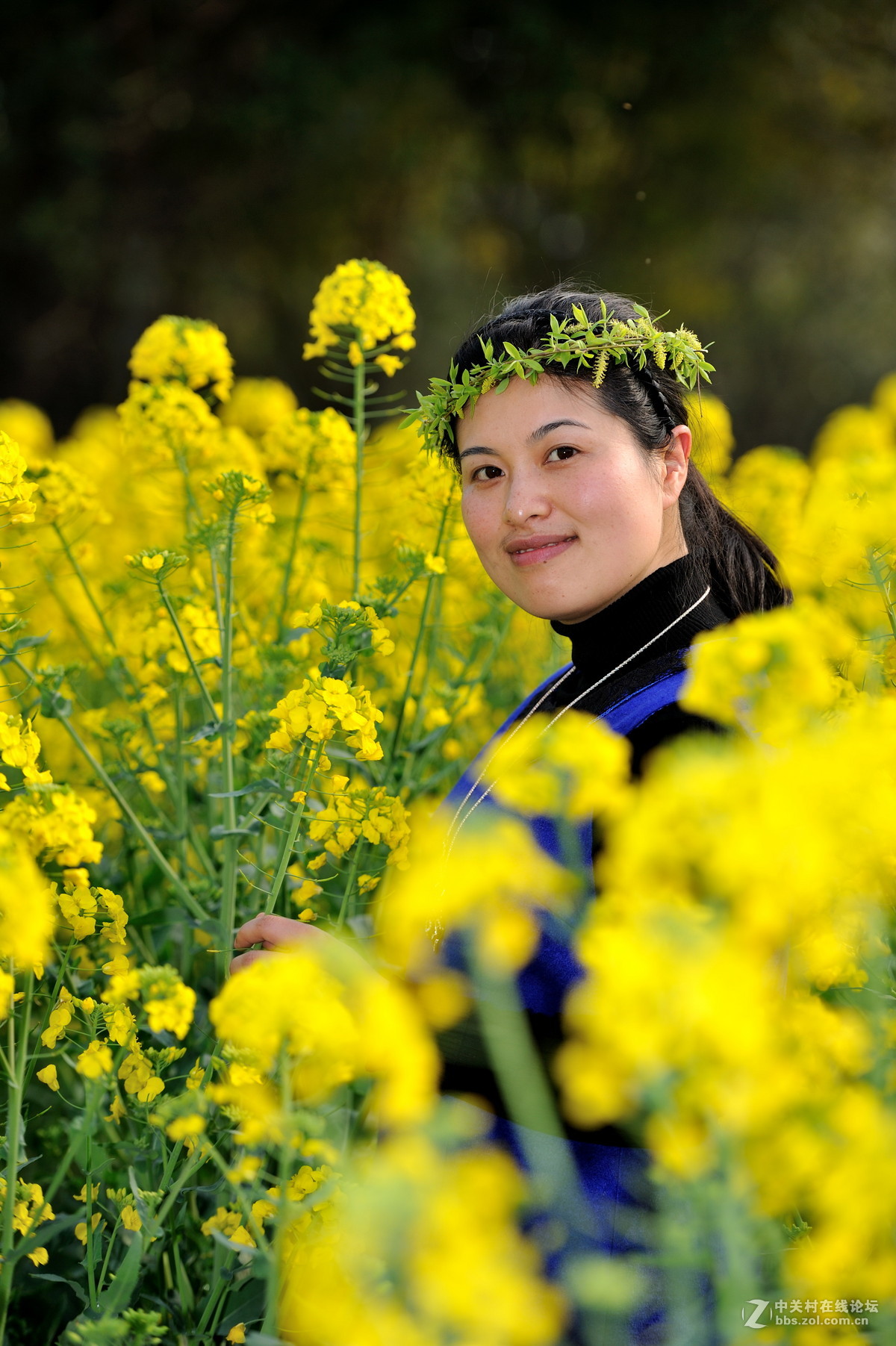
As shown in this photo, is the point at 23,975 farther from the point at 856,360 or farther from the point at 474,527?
the point at 856,360

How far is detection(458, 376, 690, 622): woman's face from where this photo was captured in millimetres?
1797

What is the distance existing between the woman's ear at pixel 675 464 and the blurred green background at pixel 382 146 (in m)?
7.19

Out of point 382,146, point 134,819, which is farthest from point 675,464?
point 382,146

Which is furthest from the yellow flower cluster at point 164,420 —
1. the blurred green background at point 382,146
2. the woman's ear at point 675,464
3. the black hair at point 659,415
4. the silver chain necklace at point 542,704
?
the blurred green background at point 382,146

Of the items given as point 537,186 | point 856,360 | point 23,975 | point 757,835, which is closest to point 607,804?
point 757,835

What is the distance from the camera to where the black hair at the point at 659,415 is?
1.90 meters

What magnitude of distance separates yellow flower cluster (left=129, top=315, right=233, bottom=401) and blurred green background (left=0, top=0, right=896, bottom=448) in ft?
20.4

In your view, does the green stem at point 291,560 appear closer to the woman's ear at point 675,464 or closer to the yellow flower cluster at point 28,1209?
the woman's ear at point 675,464

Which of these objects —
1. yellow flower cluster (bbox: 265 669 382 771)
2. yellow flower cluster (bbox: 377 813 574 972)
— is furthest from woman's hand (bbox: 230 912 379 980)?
yellow flower cluster (bbox: 377 813 574 972)

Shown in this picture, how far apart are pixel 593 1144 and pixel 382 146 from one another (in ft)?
30.0

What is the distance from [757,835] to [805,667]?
0.18m

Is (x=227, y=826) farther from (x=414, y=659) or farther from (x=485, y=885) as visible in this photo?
(x=485, y=885)

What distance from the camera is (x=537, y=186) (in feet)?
33.6

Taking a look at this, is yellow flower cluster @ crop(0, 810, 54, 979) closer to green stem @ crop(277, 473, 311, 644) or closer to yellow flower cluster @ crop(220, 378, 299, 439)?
green stem @ crop(277, 473, 311, 644)
